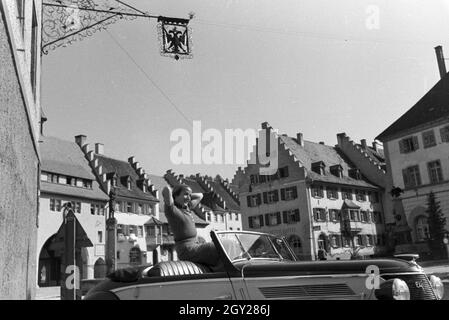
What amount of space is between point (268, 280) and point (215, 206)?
4306cm

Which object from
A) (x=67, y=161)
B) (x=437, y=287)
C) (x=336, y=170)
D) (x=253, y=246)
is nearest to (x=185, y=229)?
(x=253, y=246)

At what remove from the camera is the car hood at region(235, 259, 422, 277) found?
130 inches

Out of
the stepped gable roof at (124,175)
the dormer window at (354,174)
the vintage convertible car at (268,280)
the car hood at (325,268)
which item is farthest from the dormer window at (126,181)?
the car hood at (325,268)

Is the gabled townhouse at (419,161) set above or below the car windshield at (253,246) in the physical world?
above

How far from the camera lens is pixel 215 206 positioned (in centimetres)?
4625

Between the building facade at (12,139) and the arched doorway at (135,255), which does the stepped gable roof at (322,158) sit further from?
the building facade at (12,139)

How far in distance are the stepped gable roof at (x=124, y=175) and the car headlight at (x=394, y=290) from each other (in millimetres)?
32657

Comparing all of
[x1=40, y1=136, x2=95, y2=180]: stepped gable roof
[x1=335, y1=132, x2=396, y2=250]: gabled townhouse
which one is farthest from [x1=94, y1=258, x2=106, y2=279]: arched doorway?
[x1=335, y1=132, x2=396, y2=250]: gabled townhouse

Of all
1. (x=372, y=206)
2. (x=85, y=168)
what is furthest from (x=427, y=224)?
(x=85, y=168)

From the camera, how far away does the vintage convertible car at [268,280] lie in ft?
10.6

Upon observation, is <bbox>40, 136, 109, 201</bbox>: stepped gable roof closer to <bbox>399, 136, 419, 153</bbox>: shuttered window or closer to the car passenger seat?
<bbox>399, 136, 419, 153</bbox>: shuttered window

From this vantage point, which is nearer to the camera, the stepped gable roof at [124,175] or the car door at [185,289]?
the car door at [185,289]

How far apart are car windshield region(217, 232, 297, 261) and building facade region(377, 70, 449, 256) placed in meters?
23.6
